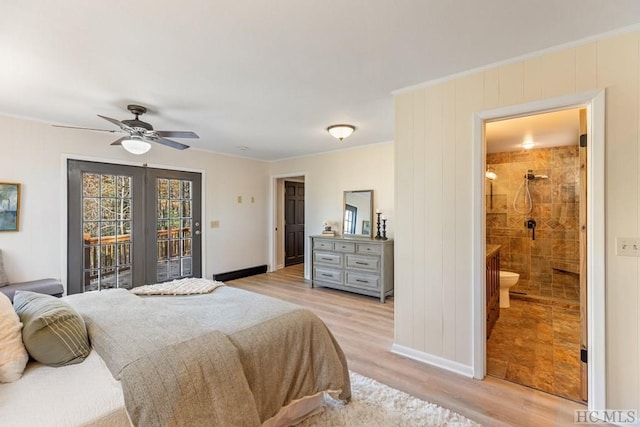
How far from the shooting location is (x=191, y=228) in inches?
201

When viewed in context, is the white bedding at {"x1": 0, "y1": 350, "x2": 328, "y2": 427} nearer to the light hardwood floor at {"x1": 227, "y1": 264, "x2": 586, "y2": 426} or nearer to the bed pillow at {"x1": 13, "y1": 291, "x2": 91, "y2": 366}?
the bed pillow at {"x1": 13, "y1": 291, "x2": 91, "y2": 366}

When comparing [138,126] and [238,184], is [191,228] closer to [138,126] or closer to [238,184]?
[238,184]

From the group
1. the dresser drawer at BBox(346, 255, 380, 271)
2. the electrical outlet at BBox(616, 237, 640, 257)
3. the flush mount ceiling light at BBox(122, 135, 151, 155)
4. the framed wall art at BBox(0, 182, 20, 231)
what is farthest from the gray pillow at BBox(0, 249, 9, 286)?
the electrical outlet at BBox(616, 237, 640, 257)

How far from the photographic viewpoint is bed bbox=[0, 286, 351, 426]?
1134 millimetres

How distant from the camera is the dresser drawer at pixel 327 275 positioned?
15.5ft

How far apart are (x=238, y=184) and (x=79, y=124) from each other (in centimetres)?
260

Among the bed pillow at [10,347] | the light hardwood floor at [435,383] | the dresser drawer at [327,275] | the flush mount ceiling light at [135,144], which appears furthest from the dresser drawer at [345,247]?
the bed pillow at [10,347]

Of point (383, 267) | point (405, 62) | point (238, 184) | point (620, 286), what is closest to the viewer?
point (620, 286)

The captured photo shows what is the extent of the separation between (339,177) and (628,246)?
3.93 metres

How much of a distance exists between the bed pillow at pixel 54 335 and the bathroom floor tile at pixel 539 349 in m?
2.80

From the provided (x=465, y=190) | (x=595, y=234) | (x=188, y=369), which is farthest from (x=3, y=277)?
(x=595, y=234)

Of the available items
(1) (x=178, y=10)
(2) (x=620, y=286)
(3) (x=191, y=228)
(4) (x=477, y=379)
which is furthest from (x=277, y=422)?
(3) (x=191, y=228)

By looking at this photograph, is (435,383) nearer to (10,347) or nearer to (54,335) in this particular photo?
(54,335)

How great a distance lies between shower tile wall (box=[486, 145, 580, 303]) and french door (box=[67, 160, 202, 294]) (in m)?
5.14
